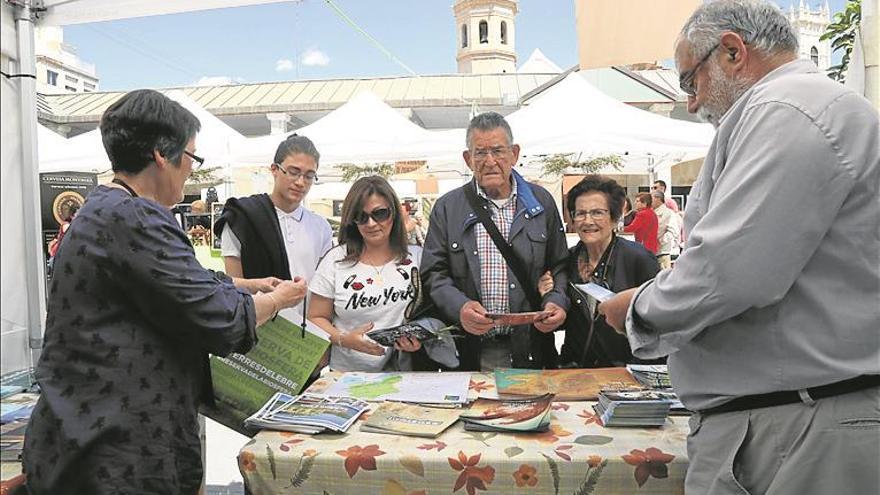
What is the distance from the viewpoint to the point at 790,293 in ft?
3.90

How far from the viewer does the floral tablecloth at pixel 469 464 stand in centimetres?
147

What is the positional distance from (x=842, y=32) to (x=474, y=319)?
10.7ft

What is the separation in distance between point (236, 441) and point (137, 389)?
2771 millimetres

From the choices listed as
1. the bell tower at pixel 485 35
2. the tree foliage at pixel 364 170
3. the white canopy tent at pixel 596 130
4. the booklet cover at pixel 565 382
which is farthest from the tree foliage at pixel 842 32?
the bell tower at pixel 485 35

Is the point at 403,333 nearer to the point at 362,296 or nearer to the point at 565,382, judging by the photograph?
the point at 362,296

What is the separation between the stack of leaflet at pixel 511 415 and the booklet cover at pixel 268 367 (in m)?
0.51

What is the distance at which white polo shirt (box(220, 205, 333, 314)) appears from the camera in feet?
9.09

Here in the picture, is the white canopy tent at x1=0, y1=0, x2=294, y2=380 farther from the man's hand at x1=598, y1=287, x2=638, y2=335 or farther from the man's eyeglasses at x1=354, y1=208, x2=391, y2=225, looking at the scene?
the man's hand at x1=598, y1=287, x2=638, y2=335

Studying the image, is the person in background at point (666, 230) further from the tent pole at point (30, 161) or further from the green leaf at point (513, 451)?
the green leaf at point (513, 451)

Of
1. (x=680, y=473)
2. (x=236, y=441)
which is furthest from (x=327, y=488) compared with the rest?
(x=236, y=441)

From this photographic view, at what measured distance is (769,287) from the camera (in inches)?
44.7

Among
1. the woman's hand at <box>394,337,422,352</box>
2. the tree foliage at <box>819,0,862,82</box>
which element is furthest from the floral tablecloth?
the tree foliage at <box>819,0,862,82</box>

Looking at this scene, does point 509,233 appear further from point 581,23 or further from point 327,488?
point 327,488

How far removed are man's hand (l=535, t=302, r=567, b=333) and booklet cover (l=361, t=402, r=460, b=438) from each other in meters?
0.58
